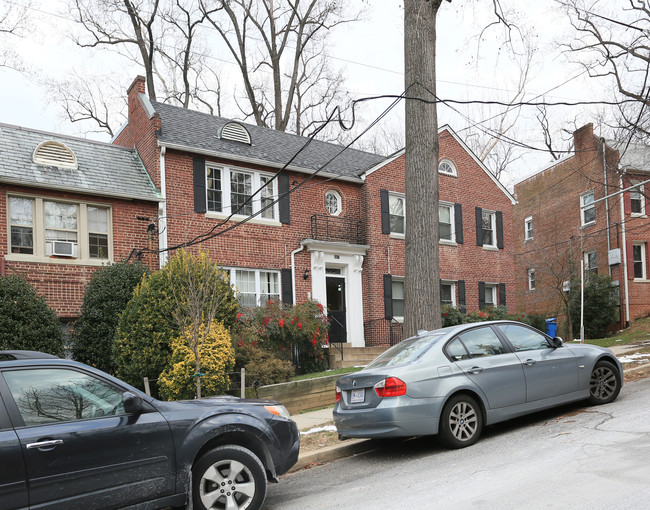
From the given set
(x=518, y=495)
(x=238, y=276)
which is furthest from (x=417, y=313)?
(x=238, y=276)

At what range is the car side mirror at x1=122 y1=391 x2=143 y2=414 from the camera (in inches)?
187

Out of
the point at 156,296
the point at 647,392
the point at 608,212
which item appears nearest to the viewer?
the point at 647,392

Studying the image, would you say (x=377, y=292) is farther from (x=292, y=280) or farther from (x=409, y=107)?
(x=409, y=107)

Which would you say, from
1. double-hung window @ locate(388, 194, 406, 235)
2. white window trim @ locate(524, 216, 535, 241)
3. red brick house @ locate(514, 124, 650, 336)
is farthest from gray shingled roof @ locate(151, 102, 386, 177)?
white window trim @ locate(524, 216, 535, 241)

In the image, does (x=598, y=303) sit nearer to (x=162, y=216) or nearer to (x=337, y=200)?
(x=337, y=200)

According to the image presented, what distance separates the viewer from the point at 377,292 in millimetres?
19250

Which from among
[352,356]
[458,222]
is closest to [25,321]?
[352,356]

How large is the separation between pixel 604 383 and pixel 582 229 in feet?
68.4

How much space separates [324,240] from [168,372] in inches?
330

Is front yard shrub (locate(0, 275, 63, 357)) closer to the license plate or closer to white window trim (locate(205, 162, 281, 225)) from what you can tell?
white window trim (locate(205, 162, 281, 225))

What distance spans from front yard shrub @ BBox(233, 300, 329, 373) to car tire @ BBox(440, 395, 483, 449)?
6.76 metres

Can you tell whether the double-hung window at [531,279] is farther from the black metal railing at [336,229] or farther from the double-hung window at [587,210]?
the black metal railing at [336,229]

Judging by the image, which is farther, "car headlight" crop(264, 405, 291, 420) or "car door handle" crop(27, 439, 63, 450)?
"car headlight" crop(264, 405, 291, 420)

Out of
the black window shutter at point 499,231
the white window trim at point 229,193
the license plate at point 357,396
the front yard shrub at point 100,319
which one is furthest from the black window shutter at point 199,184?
the black window shutter at point 499,231
